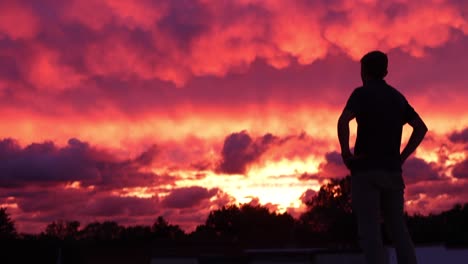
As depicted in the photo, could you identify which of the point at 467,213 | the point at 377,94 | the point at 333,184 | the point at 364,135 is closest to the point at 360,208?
the point at 364,135

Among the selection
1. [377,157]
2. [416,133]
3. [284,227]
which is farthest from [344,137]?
[284,227]

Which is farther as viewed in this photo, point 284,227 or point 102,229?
point 102,229

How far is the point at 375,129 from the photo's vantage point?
16.7ft

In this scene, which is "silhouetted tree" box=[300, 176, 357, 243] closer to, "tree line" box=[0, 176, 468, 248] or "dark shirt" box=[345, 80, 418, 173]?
"tree line" box=[0, 176, 468, 248]

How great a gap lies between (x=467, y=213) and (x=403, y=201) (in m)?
75.4

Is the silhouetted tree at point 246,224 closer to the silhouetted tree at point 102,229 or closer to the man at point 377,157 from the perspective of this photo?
the silhouetted tree at point 102,229

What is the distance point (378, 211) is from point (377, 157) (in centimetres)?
42

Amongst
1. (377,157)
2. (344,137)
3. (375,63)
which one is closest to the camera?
(344,137)

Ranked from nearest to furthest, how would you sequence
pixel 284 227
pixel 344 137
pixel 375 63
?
1. pixel 344 137
2. pixel 375 63
3. pixel 284 227

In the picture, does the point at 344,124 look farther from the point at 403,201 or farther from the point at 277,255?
the point at 277,255

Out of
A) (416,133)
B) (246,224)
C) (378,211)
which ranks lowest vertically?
(378,211)

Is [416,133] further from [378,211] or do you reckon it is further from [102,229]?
[102,229]

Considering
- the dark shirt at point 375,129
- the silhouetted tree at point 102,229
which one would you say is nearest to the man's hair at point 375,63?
the dark shirt at point 375,129

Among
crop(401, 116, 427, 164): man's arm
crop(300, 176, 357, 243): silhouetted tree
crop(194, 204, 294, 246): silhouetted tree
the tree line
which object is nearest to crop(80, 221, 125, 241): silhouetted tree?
the tree line
